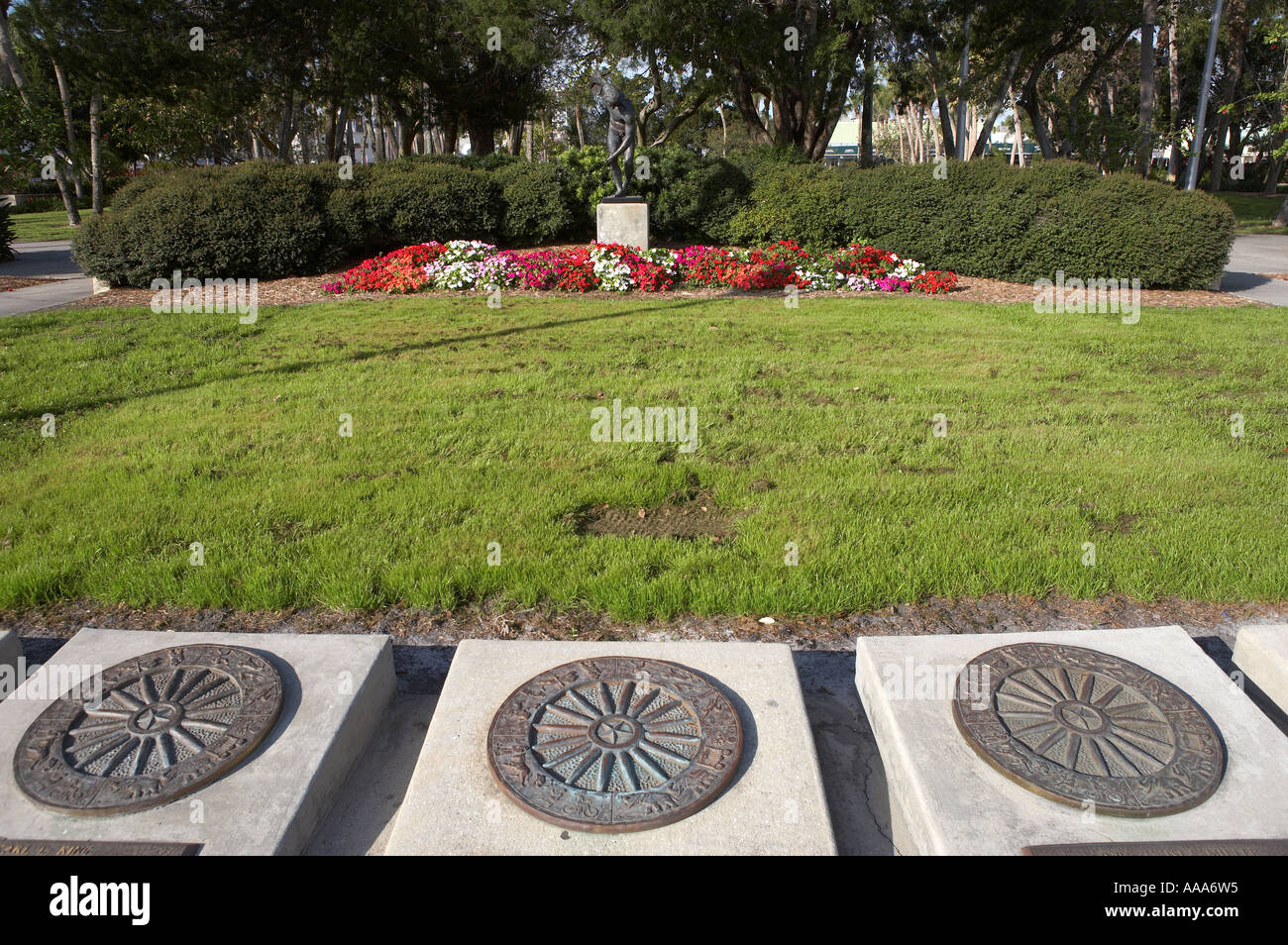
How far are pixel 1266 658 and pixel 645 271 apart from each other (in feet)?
34.9

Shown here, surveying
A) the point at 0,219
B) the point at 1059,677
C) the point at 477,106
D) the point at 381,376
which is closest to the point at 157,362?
the point at 381,376

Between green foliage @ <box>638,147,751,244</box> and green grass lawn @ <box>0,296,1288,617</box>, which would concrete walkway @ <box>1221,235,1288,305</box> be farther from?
green foliage @ <box>638,147,751,244</box>

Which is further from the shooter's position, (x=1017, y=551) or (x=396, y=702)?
(x=1017, y=551)

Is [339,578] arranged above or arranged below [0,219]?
below

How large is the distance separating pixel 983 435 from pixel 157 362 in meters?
7.95

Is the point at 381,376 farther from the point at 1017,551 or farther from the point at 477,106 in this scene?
the point at 477,106

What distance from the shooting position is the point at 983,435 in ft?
20.5

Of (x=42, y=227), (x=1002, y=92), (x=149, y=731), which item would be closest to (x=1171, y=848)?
(x=149, y=731)

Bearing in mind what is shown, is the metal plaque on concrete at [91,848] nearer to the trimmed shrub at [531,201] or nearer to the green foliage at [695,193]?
the trimmed shrub at [531,201]

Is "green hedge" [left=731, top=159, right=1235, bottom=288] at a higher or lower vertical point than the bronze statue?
lower

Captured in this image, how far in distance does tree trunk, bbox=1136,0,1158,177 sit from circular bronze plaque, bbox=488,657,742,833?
25.3 metres

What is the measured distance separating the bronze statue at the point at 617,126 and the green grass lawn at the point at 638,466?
17.0 feet

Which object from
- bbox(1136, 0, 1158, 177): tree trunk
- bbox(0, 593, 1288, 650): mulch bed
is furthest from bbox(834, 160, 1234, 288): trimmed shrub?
bbox(1136, 0, 1158, 177): tree trunk

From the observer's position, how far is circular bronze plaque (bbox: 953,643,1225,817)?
2.55 metres
